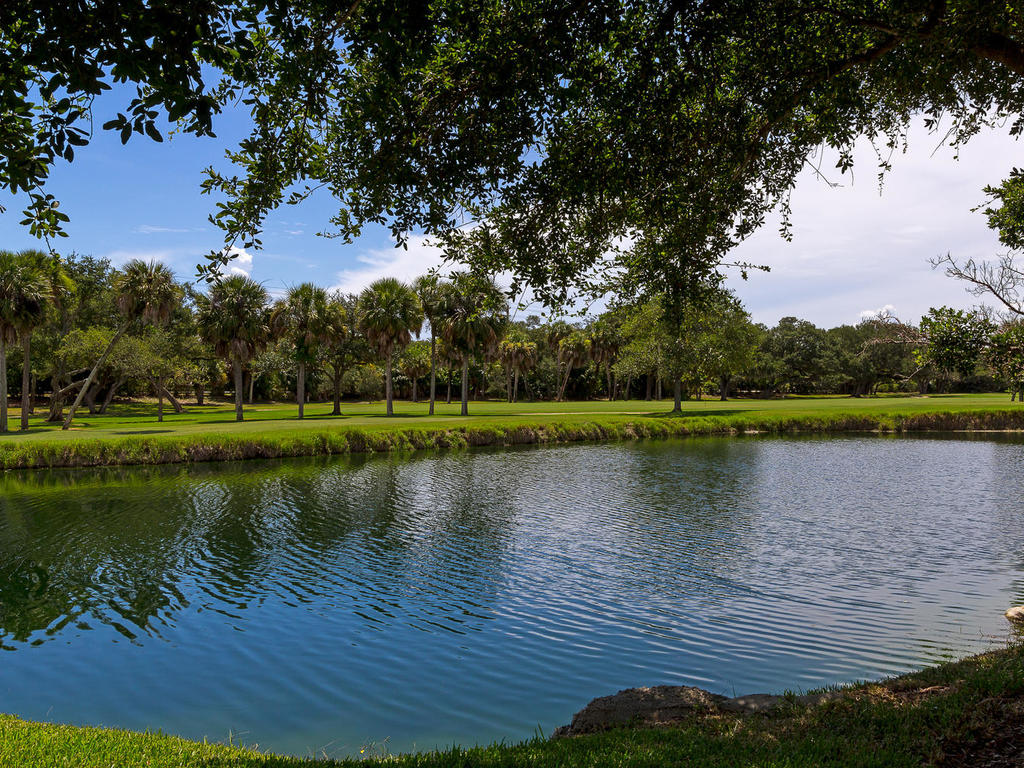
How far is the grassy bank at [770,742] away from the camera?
4342 mm

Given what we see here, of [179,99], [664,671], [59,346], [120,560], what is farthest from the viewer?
[59,346]

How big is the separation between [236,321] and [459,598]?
146 feet

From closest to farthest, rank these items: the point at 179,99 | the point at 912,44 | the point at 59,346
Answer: the point at 179,99 < the point at 912,44 < the point at 59,346

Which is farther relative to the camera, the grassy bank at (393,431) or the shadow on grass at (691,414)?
the shadow on grass at (691,414)

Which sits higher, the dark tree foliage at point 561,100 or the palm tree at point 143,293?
the palm tree at point 143,293

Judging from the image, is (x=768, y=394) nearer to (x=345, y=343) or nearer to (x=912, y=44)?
(x=345, y=343)

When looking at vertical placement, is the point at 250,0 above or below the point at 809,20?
below

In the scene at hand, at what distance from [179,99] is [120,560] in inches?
494

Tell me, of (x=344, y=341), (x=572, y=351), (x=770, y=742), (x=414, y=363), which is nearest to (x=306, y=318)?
(x=344, y=341)

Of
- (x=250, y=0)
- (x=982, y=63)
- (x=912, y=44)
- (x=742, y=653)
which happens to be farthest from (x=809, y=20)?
(x=742, y=653)

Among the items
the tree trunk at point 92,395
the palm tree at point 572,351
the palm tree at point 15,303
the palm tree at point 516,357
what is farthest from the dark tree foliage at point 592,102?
the palm tree at point 572,351

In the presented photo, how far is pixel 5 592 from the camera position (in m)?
11.5

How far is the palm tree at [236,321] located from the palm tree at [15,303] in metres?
12.3

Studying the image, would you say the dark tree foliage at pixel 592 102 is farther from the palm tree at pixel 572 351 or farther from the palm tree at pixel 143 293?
the palm tree at pixel 572 351
